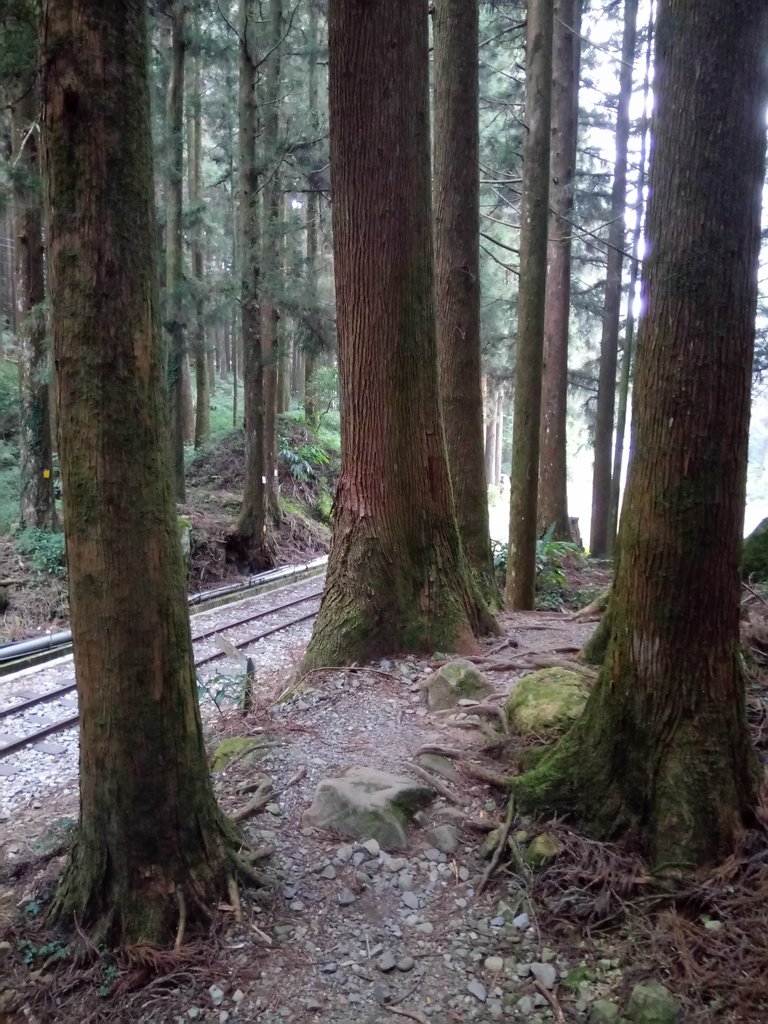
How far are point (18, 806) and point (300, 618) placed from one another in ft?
20.7

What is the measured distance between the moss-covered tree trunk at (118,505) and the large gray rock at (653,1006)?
5.67ft

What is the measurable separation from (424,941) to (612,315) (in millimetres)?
15194

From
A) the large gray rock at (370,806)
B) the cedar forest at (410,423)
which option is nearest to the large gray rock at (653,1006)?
the cedar forest at (410,423)

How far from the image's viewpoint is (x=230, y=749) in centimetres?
487

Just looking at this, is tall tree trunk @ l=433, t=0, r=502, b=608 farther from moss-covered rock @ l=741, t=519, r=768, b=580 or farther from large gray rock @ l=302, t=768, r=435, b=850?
large gray rock @ l=302, t=768, r=435, b=850

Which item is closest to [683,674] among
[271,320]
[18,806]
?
[18,806]

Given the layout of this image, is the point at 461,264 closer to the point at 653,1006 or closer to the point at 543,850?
the point at 543,850

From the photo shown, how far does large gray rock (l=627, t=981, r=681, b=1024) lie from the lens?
8.21ft

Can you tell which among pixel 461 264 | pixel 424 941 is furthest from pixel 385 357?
pixel 424 941

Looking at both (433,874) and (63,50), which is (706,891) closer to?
(433,874)

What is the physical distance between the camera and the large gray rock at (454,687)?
5.23 m

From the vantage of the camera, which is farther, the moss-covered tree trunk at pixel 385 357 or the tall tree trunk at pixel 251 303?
the tall tree trunk at pixel 251 303

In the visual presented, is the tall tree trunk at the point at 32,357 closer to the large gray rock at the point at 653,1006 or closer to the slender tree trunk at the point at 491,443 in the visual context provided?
the large gray rock at the point at 653,1006

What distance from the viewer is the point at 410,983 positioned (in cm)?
289
